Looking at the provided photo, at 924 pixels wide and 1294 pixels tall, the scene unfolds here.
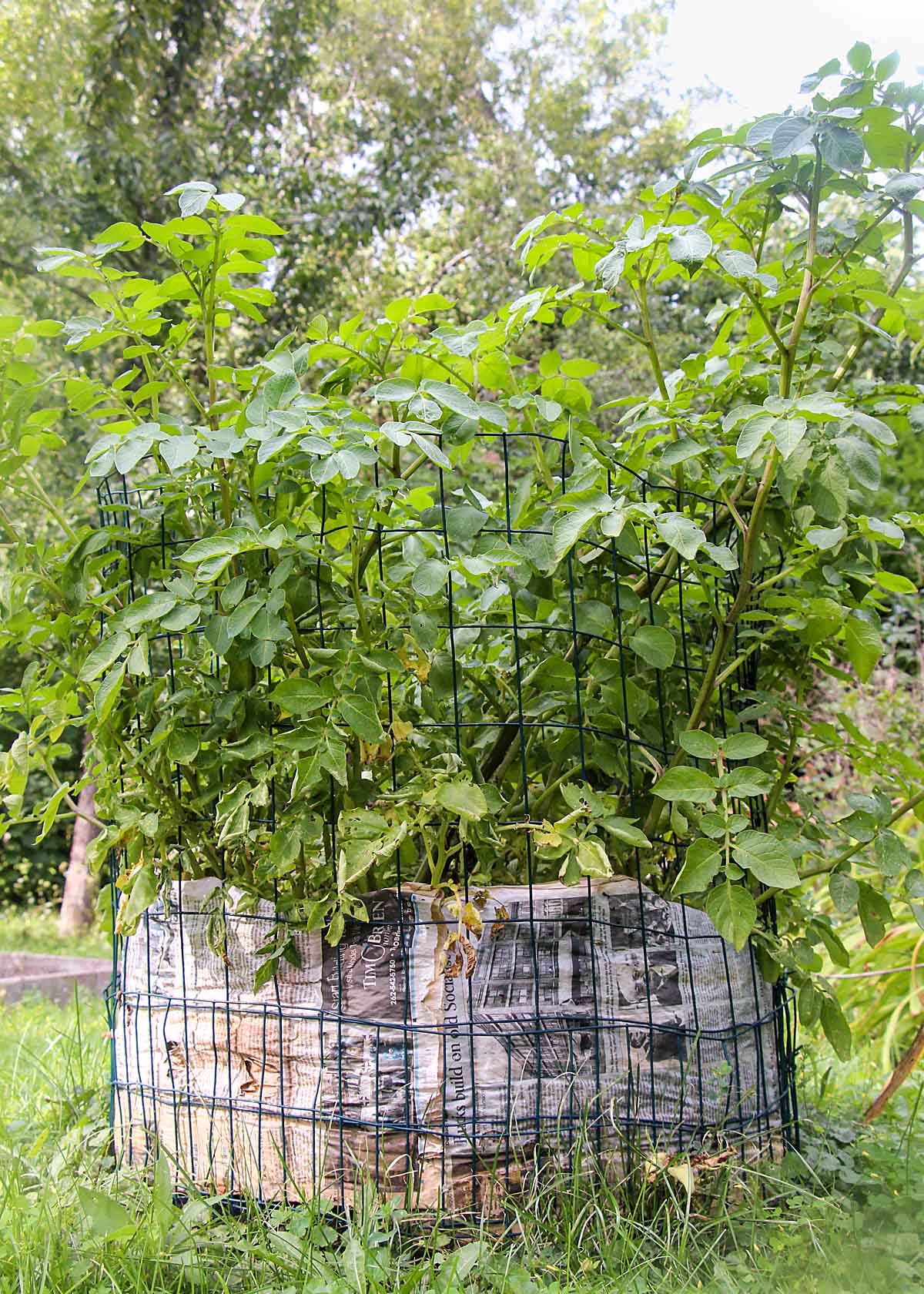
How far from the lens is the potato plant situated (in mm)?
1474

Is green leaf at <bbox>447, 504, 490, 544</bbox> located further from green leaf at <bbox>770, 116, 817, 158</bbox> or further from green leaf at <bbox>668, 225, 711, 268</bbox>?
green leaf at <bbox>770, 116, 817, 158</bbox>

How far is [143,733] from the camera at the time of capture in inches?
69.0

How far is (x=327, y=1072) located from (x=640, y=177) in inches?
380

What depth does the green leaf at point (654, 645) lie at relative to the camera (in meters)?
1.60

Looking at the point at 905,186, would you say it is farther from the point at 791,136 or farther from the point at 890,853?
the point at 890,853

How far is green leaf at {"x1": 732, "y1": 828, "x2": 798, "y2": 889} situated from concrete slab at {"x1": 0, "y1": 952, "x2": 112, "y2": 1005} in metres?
3.04

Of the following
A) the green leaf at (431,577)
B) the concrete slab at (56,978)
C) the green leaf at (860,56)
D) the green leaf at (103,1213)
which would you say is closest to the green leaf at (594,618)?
the green leaf at (431,577)

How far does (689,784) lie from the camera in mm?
1543

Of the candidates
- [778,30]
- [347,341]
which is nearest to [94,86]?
[778,30]

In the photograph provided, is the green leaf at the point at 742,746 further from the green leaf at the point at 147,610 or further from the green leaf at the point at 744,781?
the green leaf at the point at 147,610

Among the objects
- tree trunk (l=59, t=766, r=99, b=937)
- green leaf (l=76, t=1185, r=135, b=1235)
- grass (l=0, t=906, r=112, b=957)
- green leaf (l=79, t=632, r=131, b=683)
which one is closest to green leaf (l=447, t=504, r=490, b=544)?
green leaf (l=79, t=632, r=131, b=683)

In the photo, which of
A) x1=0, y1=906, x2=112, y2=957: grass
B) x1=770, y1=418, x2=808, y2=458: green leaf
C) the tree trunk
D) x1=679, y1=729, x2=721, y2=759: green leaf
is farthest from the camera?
the tree trunk

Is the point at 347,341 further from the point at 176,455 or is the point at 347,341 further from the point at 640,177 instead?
the point at 640,177

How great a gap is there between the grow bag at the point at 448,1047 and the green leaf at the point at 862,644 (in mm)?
469
